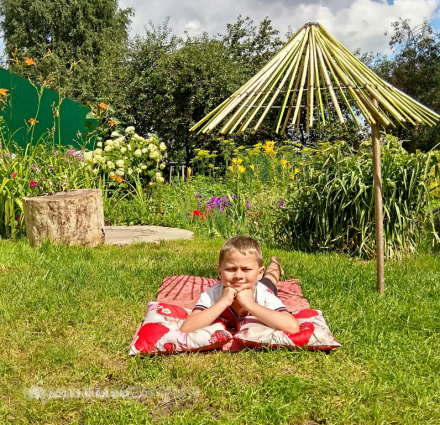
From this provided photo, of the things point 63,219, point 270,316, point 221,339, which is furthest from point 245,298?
point 63,219

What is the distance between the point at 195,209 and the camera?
21.2 feet

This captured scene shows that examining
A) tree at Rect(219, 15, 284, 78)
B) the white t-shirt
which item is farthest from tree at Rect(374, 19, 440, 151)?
the white t-shirt

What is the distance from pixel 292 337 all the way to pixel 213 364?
0.40 m

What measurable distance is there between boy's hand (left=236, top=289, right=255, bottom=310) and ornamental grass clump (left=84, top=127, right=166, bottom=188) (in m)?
4.61

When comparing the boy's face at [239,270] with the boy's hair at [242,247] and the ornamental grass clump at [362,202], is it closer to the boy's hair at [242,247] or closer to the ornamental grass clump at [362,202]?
the boy's hair at [242,247]

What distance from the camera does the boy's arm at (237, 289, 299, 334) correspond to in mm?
2271

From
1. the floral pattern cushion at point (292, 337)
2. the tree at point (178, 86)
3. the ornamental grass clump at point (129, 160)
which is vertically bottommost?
the floral pattern cushion at point (292, 337)

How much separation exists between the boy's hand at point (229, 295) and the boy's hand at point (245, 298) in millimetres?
26

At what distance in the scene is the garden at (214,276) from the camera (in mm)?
1757

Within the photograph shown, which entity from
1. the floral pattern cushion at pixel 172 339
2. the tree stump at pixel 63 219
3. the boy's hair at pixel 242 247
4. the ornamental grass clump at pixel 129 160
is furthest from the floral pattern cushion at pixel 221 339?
the ornamental grass clump at pixel 129 160

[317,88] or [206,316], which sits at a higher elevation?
[317,88]

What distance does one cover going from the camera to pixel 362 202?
14.0 ft

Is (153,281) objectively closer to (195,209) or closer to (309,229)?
(309,229)

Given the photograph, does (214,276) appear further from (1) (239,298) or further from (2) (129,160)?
(2) (129,160)
